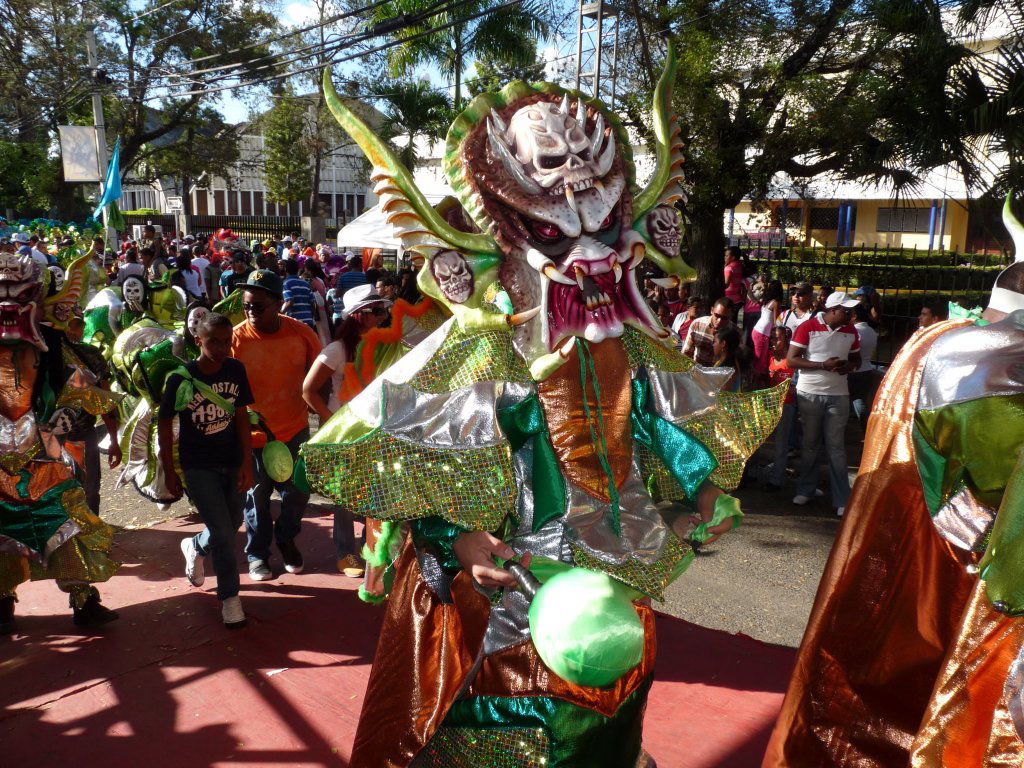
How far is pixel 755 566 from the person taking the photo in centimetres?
555

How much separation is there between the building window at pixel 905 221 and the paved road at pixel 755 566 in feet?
83.1

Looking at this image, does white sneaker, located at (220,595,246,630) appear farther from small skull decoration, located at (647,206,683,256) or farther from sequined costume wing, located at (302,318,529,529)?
small skull decoration, located at (647,206,683,256)

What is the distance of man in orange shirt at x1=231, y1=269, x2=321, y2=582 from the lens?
5.02m

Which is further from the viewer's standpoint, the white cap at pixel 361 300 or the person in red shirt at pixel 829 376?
the person in red shirt at pixel 829 376

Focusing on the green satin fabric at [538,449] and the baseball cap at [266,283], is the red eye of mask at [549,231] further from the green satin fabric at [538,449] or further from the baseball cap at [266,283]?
the baseball cap at [266,283]

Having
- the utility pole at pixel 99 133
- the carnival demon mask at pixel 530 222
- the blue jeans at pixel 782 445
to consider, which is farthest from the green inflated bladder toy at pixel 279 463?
the utility pole at pixel 99 133

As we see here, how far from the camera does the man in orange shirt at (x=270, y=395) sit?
5.02m

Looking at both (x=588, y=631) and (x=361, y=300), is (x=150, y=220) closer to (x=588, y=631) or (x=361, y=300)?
(x=361, y=300)

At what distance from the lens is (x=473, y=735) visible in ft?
7.70

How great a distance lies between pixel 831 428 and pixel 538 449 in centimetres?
466

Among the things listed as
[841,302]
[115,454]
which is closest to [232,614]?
[115,454]

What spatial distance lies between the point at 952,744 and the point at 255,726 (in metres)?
2.51

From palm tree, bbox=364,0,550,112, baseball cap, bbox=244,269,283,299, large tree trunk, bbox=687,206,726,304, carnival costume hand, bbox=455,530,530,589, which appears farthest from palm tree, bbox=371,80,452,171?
carnival costume hand, bbox=455,530,530,589

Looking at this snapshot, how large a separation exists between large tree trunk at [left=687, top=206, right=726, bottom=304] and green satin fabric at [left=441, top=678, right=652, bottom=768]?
10.0 meters
